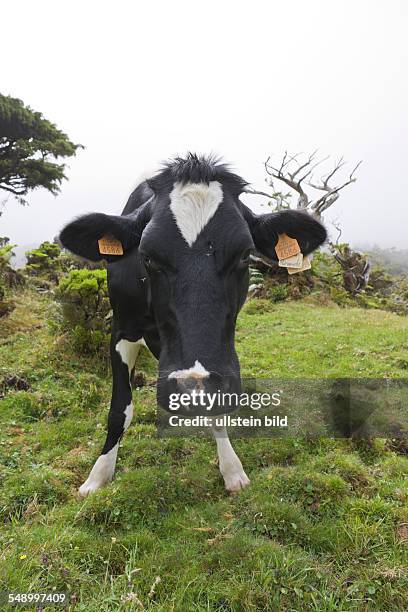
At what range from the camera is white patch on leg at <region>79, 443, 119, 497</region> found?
3389 millimetres

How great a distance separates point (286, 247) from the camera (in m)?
3.34

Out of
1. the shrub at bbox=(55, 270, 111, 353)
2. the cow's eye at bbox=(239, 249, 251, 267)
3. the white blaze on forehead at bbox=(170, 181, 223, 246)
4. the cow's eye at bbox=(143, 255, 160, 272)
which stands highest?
the shrub at bbox=(55, 270, 111, 353)

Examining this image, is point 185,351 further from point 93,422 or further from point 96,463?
point 93,422

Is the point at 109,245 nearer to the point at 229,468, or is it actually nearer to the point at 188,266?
the point at 188,266

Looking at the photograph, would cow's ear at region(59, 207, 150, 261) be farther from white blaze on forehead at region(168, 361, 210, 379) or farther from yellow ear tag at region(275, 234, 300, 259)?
white blaze on forehead at region(168, 361, 210, 379)

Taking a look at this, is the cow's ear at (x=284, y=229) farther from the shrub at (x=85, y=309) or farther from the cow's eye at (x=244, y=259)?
the shrub at (x=85, y=309)

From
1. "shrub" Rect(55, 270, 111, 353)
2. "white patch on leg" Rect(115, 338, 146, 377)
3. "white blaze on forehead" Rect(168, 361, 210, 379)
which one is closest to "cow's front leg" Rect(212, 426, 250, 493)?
"white patch on leg" Rect(115, 338, 146, 377)

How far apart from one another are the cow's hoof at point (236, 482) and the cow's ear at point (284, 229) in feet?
5.85

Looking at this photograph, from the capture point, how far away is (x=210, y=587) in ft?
7.51

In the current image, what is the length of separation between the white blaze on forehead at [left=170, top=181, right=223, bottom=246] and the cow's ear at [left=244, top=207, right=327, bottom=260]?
55 centimetres

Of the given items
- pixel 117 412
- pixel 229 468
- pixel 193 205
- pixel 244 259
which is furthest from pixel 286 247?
pixel 117 412

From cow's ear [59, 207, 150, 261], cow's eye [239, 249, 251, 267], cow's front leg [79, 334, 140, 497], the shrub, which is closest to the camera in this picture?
cow's eye [239, 249, 251, 267]

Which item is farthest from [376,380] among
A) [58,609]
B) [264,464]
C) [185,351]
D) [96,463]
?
[58,609]

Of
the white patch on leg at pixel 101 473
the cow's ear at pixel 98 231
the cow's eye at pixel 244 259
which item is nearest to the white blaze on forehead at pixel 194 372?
the cow's eye at pixel 244 259
